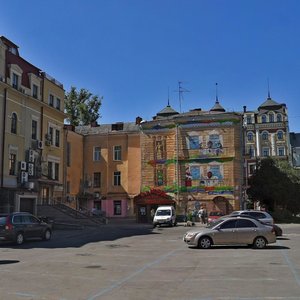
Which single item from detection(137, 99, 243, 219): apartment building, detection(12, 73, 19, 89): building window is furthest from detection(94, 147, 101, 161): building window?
detection(12, 73, 19, 89): building window

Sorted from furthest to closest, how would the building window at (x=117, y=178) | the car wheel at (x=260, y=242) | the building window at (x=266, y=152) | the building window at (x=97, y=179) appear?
the building window at (x=266, y=152), the building window at (x=97, y=179), the building window at (x=117, y=178), the car wheel at (x=260, y=242)

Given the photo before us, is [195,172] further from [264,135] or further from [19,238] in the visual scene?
[264,135]

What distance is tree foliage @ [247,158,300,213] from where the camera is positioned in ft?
193

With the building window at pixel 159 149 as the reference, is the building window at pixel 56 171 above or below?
below

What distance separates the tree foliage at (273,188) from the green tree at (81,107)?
28855 mm

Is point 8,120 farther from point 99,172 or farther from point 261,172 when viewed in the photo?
point 261,172

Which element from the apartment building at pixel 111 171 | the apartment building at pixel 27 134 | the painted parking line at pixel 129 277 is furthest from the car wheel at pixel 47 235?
the apartment building at pixel 111 171

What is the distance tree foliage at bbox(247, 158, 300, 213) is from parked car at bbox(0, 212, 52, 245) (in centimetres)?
3826

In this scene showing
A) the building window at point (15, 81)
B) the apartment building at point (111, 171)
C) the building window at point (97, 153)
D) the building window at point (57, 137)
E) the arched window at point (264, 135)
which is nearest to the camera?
the building window at point (15, 81)

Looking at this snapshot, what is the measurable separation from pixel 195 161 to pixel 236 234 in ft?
117

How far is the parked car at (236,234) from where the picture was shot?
20.8 meters

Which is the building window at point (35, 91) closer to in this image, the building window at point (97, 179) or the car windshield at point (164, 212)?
the car windshield at point (164, 212)

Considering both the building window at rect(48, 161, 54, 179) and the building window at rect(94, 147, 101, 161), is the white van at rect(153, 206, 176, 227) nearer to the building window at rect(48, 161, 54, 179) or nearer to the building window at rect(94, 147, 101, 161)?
the building window at rect(48, 161, 54, 179)

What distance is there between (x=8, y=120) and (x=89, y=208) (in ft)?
81.2
